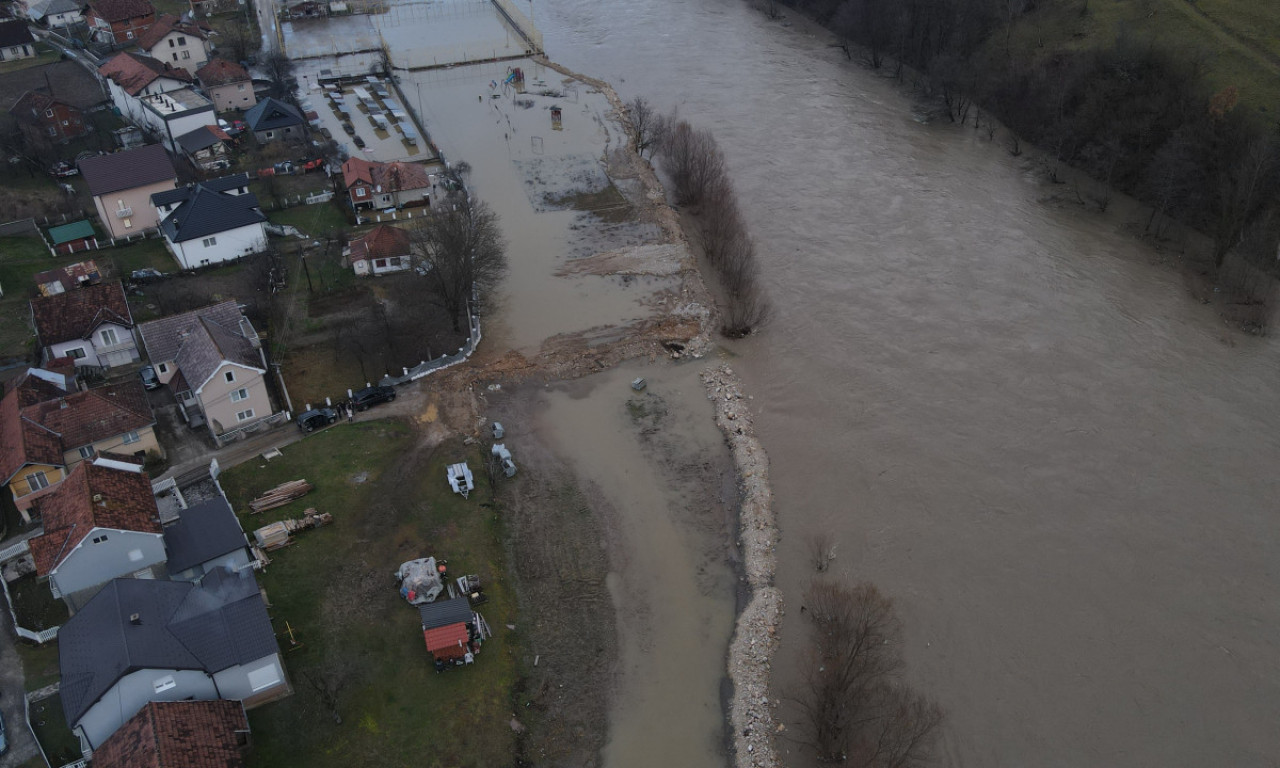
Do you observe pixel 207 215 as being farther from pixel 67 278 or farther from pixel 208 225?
pixel 67 278

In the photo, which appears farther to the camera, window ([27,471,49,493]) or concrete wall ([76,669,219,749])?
window ([27,471,49,493])

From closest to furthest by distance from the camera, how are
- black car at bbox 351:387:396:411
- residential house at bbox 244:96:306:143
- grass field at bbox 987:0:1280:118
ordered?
black car at bbox 351:387:396:411, grass field at bbox 987:0:1280:118, residential house at bbox 244:96:306:143

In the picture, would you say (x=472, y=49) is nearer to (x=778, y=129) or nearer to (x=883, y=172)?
(x=778, y=129)

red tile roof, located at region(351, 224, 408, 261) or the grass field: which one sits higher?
the grass field

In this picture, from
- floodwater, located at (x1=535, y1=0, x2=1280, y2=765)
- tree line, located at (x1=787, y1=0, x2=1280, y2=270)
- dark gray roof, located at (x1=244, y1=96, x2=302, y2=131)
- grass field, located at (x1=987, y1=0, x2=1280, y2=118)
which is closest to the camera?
floodwater, located at (x1=535, y1=0, x2=1280, y2=765)

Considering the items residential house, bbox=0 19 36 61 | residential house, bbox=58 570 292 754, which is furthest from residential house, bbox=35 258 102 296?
residential house, bbox=0 19 36 61

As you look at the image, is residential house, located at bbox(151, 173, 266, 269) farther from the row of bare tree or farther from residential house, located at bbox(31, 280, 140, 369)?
the row of bare tree
